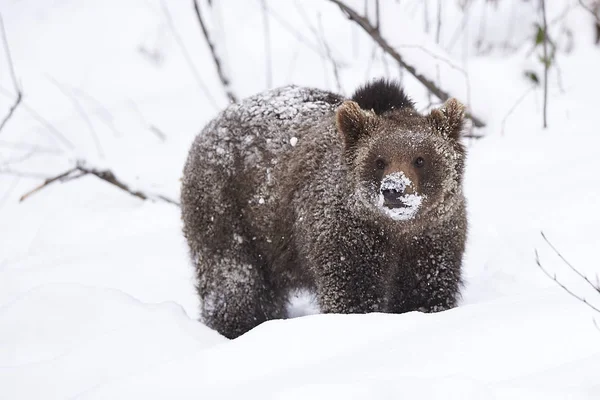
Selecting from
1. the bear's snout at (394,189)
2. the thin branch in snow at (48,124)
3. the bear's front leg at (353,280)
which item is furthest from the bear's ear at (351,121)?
the thin branch in snow at (48,124)

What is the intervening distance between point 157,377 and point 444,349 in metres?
1.24

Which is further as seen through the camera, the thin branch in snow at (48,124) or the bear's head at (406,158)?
the thin branch in snow at (48,124)

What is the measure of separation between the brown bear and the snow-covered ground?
0.47 metres

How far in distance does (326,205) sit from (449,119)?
92cm

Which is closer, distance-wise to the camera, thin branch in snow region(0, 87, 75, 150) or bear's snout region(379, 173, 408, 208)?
bear's snout region(379, 173, 408, 208)

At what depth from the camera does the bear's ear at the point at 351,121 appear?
464 cm

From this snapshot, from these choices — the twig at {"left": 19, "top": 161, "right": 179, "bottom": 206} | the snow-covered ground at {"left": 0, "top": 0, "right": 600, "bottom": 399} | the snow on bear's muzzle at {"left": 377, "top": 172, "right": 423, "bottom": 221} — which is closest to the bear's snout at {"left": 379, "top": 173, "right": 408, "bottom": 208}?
the snow on bear's muzzle at {"left": 377, "top": 172, "right": 423, "bottom": 221}

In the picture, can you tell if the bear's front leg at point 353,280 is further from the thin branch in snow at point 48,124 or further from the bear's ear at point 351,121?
the thin branch in snow at point 48,124

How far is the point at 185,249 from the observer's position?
23.0ft

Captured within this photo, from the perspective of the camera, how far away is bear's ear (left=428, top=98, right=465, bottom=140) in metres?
4.68

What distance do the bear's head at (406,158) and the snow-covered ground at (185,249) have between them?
775 mm

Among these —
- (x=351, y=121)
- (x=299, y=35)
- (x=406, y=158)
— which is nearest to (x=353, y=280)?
(x=406, y=158)

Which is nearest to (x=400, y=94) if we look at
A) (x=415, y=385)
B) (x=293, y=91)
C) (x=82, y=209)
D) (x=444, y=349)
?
(x=293, y=91)

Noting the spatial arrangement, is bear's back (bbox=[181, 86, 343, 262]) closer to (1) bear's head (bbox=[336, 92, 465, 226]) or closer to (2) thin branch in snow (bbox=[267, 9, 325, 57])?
(1) bear's head (bbox=[336, 92, 465, 226])
